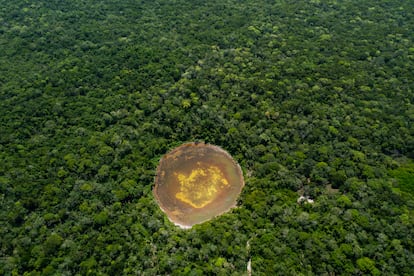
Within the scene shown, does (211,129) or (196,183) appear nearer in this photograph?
(196,183)

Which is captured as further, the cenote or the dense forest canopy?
the cenote

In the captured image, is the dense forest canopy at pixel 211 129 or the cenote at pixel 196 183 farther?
the cenote at pixel 196 183

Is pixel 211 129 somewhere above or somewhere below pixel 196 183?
above

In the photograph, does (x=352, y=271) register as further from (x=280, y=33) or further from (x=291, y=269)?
(x=280, y=33)

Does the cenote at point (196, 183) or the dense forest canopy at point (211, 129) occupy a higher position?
the dense forest canopy at point (211, 129)
